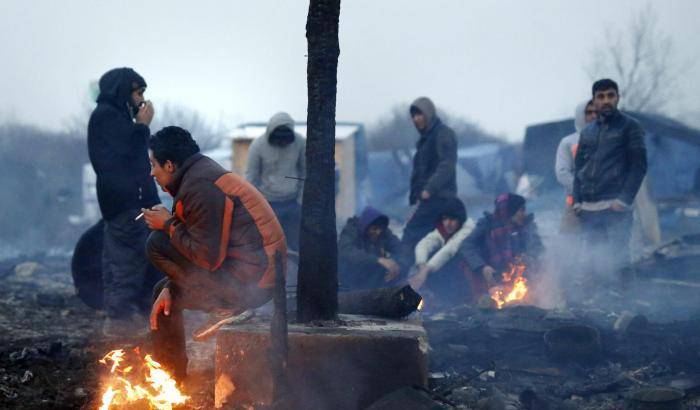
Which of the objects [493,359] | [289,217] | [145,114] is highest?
[145,114]

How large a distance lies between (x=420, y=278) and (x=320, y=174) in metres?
4.32

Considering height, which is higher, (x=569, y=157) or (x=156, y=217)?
(x=569, y=157)

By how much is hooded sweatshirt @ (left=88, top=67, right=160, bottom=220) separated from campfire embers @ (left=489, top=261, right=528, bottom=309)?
4.22 m

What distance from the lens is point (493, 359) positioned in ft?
19.2

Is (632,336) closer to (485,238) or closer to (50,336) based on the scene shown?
(485,238)

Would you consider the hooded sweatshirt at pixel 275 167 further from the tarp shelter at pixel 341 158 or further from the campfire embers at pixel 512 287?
the tarp shelter at pixel 341 158

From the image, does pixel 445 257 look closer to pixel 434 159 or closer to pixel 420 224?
pixel 420 224

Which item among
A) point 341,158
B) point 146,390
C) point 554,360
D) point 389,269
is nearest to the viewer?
point 146,390

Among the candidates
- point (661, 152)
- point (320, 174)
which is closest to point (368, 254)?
point (320, 174)

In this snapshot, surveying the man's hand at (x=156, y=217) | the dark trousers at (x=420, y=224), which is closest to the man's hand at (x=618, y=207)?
the dark trousers at (x=420, y=224)

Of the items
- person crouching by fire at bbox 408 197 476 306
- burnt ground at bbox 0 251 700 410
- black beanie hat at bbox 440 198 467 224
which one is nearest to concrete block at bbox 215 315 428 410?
burnt ground at bbox 0 251 700 410

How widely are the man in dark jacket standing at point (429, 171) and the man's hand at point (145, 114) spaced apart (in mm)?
3390

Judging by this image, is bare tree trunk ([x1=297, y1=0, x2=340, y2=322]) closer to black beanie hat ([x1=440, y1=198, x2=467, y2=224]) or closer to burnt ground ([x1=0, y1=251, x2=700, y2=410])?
burnt ground ([x1=0, y1=251, x2=700, y2=410])

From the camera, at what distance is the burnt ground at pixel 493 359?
4.72 metres
